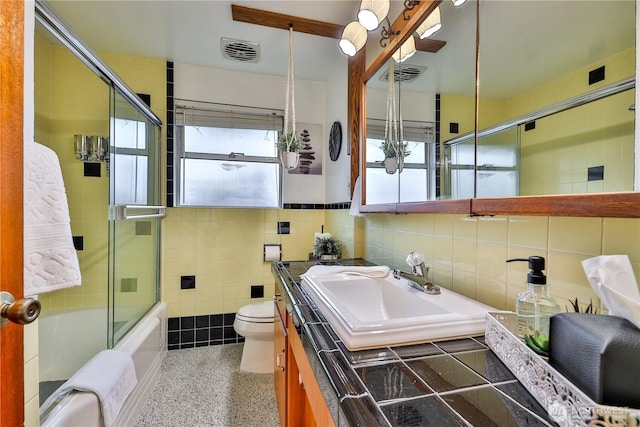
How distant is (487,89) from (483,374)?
713 mm

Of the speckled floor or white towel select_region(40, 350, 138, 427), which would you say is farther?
the speckled floor

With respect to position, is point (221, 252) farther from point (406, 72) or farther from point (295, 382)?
point (406, 72)

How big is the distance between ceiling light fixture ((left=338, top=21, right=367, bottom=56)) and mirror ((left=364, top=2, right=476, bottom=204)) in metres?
0.24

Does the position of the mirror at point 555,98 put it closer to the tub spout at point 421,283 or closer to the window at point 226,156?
the tub spout at point 421,283

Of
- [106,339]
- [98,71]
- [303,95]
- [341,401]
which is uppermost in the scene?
[303,95]

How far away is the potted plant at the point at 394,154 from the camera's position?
1.22 meters

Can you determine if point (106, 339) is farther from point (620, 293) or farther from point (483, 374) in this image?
point (620, 293)

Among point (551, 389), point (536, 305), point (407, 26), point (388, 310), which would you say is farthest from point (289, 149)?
point (551, 389)

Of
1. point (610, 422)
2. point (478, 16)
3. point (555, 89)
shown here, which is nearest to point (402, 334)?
point (610, 422)

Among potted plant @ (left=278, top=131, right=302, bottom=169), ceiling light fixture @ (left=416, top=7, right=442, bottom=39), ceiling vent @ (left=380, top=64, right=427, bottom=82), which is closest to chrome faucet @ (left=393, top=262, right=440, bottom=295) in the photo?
ceiling vent @ (left=380, top=64, right=427, bottom=82)

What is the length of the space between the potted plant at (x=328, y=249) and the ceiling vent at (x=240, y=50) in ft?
4.87

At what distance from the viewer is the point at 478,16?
0.82m

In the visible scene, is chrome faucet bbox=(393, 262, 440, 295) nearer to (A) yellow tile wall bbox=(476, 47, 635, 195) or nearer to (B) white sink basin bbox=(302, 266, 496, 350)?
(B) white sink basin bbox=(302, 266, 496, 350)

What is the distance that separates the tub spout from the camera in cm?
95
